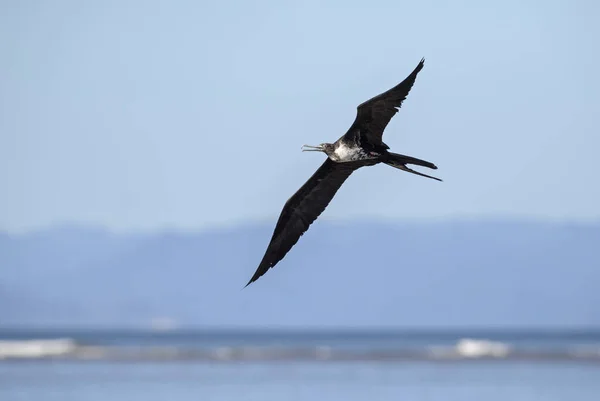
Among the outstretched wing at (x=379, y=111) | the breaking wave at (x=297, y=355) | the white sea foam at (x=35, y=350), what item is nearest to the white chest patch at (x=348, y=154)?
the outstretched wing at (x=379, y=111)

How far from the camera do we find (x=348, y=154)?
15633 mm

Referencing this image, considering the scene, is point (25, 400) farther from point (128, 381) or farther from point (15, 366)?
point (15, 366)

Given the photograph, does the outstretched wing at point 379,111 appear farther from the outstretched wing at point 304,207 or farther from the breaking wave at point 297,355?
the breaking wave at point 297,355

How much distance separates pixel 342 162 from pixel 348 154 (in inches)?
15.1

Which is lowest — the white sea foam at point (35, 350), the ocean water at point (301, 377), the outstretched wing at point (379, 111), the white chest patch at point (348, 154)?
the ocean water at point (301, 377)

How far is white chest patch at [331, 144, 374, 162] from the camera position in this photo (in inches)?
608

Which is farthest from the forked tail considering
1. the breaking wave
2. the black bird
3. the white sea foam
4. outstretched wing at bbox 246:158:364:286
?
the white sea foam

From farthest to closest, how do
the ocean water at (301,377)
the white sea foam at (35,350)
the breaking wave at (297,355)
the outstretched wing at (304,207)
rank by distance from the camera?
the white sea foam at (35,350)
the breaking wave at (297,355)
the ocean water at (301,377)
the outstretched wing at (304,207)

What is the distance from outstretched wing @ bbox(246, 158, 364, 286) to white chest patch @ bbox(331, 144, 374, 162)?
96 cm

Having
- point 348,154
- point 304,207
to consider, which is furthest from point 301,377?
point 348,154

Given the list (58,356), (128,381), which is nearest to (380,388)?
(128,381)

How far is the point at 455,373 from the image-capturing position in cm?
3525

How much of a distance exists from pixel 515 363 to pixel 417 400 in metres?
13.3

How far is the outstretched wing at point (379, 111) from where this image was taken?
1427 cm
